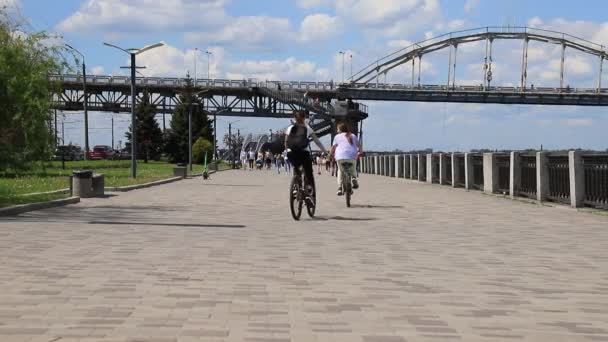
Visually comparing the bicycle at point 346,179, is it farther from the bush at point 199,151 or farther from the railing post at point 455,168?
the bush at point 199,151

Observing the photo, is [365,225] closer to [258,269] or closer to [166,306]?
[258,269]

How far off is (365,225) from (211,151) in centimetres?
8196

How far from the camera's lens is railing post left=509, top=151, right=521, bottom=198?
22.0 m

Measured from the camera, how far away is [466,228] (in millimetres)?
13844

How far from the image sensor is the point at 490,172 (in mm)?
24859

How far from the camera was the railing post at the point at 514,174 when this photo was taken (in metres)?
22.0

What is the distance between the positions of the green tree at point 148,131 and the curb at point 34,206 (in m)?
85.6

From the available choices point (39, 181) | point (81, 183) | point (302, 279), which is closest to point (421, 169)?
point (39, 181)

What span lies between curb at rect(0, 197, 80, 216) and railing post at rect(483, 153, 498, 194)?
36.8 feet

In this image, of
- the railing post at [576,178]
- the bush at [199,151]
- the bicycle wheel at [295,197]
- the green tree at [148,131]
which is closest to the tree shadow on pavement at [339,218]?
the bicycle wheel at [295,197]

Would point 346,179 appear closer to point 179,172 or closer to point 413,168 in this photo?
point 413,168

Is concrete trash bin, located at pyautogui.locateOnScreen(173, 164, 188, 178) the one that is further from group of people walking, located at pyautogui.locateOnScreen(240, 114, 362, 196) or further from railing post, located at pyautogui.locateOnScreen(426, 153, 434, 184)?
group of people walking, located at pyautogui.locateOnScreen(240, 114, 362, 196)

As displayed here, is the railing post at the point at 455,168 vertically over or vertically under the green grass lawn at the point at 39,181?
over

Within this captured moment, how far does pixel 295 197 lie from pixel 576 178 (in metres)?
6.14
